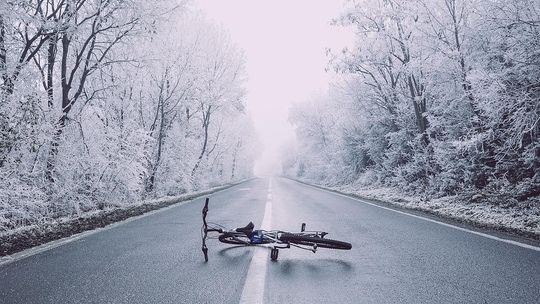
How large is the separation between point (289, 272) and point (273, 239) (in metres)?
0.97

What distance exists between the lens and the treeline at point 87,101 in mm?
7797

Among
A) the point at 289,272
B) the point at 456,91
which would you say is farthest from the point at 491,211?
the point at 289,272

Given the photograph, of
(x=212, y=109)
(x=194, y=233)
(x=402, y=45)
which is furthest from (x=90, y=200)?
(x=212, y=109)

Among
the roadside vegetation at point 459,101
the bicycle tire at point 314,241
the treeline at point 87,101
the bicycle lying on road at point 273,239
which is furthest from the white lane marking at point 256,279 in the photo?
the treeline at point 87,101

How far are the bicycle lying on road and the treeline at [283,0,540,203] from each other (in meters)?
6.52

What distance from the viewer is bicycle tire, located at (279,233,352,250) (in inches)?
187

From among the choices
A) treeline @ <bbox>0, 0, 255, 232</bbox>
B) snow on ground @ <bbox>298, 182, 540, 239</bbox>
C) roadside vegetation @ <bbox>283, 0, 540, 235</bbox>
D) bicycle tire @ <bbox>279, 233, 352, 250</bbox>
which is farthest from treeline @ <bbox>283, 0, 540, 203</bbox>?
treeline @ <bbox>0, 0, 255, 232</bbox>

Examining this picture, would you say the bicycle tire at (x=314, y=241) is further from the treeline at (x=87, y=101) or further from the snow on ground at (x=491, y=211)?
the treeline at (x=87, y=101)

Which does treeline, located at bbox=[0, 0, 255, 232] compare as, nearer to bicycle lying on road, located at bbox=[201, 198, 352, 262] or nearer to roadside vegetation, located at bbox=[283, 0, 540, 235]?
bicycle lying on road, located at bbox=[201, 198, 352, 262]

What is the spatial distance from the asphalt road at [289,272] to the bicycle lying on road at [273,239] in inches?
5.5

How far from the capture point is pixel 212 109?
2750 cm

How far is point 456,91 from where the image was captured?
1318 cm

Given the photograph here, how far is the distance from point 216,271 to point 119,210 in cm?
754

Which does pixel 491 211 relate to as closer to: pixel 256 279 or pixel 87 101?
pixel 256 279
